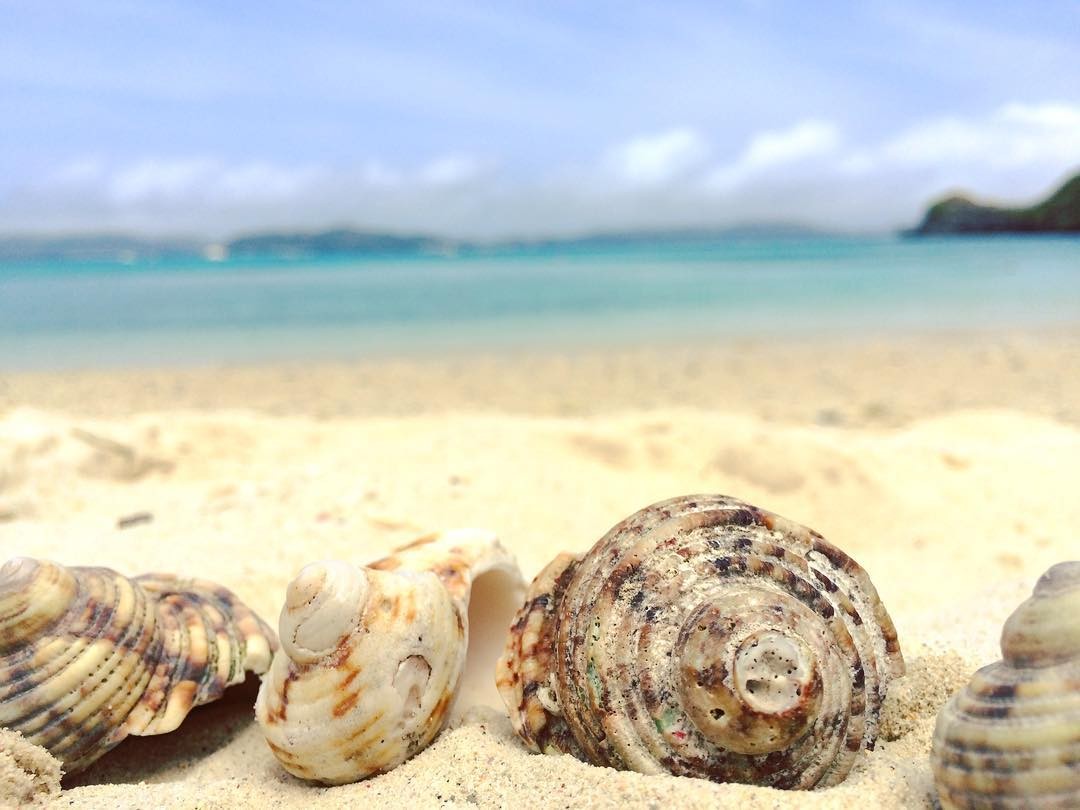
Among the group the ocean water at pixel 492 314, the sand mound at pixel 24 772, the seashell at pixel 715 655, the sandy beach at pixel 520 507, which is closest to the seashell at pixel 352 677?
the sandy beach at pixel 520 507

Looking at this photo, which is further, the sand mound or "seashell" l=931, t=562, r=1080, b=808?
the sand mound

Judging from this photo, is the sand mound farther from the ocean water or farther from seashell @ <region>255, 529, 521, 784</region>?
the ocean water

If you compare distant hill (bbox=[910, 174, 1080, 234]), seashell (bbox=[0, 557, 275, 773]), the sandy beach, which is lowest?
the sandy beach

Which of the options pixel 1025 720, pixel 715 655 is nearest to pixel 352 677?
pixel 715 655

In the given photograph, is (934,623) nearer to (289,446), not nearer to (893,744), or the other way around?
(893,744)

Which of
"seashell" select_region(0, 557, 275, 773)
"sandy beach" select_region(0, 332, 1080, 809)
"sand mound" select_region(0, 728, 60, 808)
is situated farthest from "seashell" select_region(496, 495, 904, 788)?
"sand mound" select_region(0, 728, 60, 808)

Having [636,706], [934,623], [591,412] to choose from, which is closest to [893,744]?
[636,706]

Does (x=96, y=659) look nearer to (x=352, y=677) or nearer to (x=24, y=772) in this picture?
(x=24, y=772)
